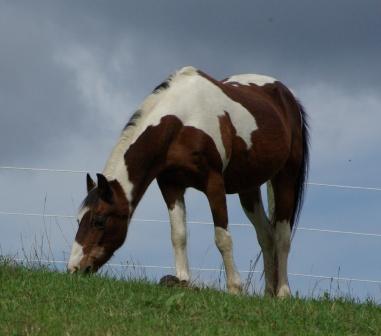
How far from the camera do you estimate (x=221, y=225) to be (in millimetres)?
9523

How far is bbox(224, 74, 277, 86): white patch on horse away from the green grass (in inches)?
128

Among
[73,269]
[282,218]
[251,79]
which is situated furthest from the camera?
[251,79]

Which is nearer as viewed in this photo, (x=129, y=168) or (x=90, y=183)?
(x=129, y=168)

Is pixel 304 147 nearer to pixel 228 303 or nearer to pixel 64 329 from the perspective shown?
pixel 228 303

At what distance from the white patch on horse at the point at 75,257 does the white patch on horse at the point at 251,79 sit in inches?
109

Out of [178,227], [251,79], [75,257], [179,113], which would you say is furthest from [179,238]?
[251,79]

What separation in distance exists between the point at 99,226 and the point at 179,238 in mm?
738

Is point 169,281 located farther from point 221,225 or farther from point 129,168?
point 129,168

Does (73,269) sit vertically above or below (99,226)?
below

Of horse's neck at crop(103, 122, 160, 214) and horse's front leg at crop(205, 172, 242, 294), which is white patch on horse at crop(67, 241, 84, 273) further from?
horse's front leg at crop(205, 172, 242, 294)

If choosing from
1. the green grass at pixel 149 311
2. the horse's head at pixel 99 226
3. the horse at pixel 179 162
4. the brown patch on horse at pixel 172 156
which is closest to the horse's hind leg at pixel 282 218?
the horse at pixel 179 162

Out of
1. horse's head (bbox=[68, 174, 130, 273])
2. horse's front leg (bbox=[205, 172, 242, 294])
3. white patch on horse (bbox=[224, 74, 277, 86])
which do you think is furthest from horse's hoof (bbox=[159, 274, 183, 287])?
white patch on horse (bbox=[224, 74, 277, 86])

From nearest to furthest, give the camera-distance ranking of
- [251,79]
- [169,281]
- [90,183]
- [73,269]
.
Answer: [169,281] < [73,269] < [90,183] < [251,79]

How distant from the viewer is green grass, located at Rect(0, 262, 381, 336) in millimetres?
6977
